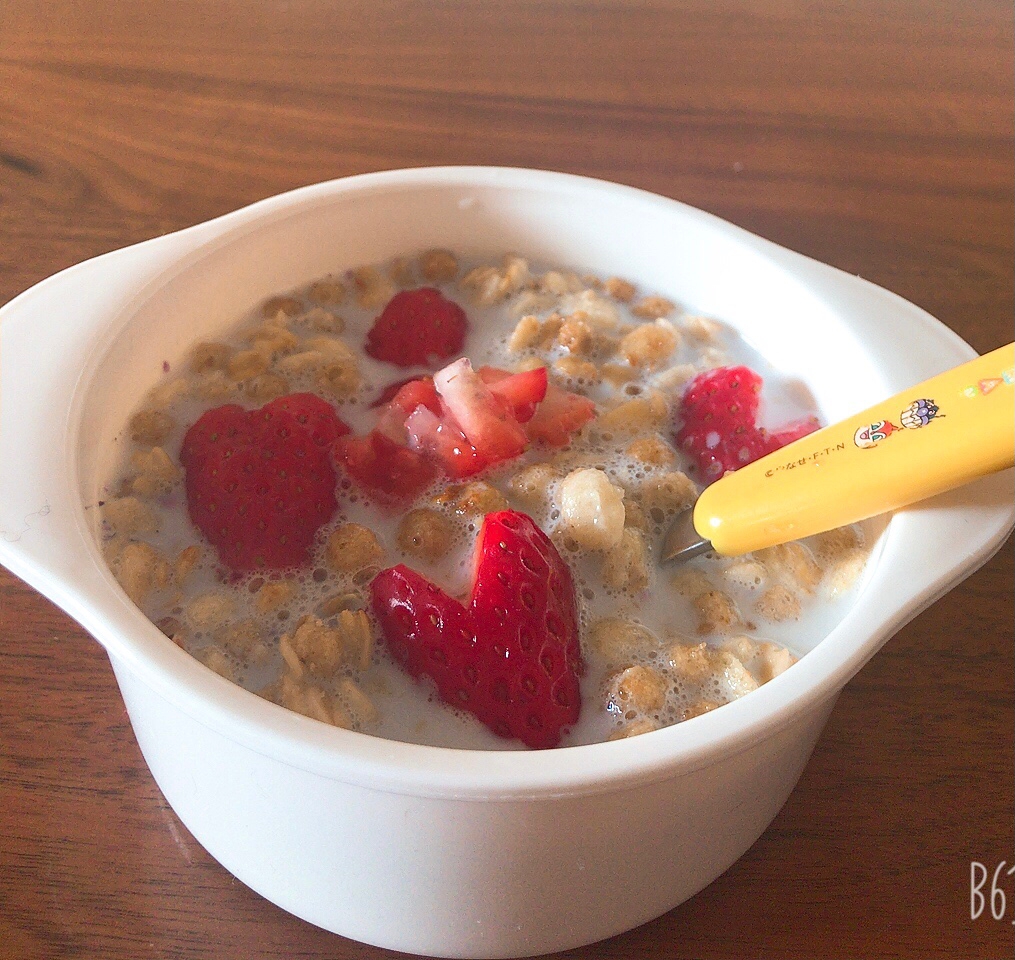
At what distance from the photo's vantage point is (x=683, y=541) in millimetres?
594

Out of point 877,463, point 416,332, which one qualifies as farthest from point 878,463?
point 416,332

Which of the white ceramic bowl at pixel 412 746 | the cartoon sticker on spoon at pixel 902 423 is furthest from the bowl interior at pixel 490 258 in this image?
the cartoon sticker on spoon at pixel 902 423

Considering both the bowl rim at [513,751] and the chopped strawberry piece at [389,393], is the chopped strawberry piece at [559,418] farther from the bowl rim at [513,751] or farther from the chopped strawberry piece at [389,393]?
the bowl rim at [513,751]

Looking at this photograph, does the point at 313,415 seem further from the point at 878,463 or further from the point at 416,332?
the point at 878,463

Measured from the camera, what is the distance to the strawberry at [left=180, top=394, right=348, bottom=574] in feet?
1.93

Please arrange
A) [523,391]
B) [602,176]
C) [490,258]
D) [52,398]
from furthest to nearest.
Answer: [602,176]
[490,258]
[523,391]
[52,398]

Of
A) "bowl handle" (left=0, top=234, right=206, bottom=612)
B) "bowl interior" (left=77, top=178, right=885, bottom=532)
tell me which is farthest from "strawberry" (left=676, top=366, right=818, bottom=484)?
"bowl handle" (left=0, top=234, right=206, bottom=612)

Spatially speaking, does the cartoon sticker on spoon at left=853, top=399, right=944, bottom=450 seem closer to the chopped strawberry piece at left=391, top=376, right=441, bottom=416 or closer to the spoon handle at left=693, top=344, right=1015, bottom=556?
the spoon handle at left=693, top=344, right=1015, bottom=556

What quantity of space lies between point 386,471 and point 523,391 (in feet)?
0.32

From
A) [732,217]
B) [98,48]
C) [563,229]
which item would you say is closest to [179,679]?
[563,229]

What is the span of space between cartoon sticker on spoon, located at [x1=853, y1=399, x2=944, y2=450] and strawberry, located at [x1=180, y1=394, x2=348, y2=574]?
0.29 meters

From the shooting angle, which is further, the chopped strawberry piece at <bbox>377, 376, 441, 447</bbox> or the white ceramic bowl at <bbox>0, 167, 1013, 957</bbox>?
the chopped strawberry piece at <bbox>377, 376, 441, 447</bbox>

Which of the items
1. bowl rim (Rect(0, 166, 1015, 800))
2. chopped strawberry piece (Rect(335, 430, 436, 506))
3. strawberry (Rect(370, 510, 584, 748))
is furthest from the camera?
chopped strawberry piece (Rect(335, 430, 436, 506))

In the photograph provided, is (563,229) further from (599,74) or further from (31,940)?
(31,940)
